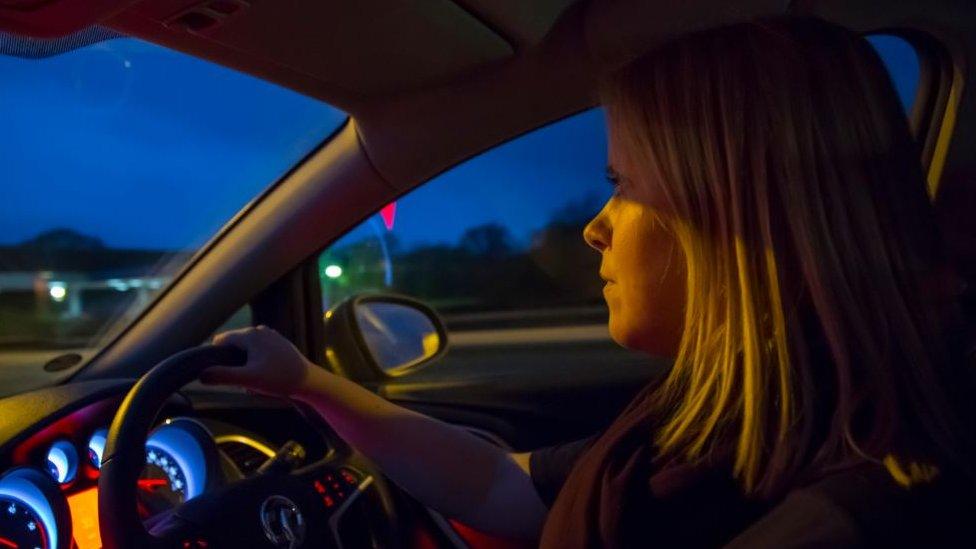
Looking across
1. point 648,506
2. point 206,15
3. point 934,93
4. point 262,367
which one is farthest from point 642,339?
point 934,93

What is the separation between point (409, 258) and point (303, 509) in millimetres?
1927

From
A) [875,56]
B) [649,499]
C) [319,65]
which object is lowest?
[649,499]

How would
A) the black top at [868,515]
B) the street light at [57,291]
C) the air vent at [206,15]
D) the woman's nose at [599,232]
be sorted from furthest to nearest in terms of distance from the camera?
the street light at [57,291], the air vent at [206,15], the woman's nose at [599,232], the black top at [868,515]

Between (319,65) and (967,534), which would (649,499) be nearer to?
(967,534)

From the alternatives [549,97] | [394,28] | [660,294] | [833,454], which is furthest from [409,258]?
[833,454]

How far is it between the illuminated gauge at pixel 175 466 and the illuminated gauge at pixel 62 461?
0.15 metres

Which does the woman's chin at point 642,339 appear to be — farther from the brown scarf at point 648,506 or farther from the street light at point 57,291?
the street light at point 57,291

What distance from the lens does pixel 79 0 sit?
1.61m

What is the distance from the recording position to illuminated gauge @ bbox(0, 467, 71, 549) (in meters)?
1.94

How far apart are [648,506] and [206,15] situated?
1397mm

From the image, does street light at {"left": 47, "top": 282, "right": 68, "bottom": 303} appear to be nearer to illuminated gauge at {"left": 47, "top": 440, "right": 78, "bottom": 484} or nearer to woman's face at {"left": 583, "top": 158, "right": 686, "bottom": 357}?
illuminated gauge at {"left": 47, "top": 440, "right": 78, "bottom": 484}

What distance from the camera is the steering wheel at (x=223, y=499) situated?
1.68m

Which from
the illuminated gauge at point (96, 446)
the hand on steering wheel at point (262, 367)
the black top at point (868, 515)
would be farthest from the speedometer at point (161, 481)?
the black top at point (868, 515)

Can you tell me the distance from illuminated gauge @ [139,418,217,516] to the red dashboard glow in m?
0.11
